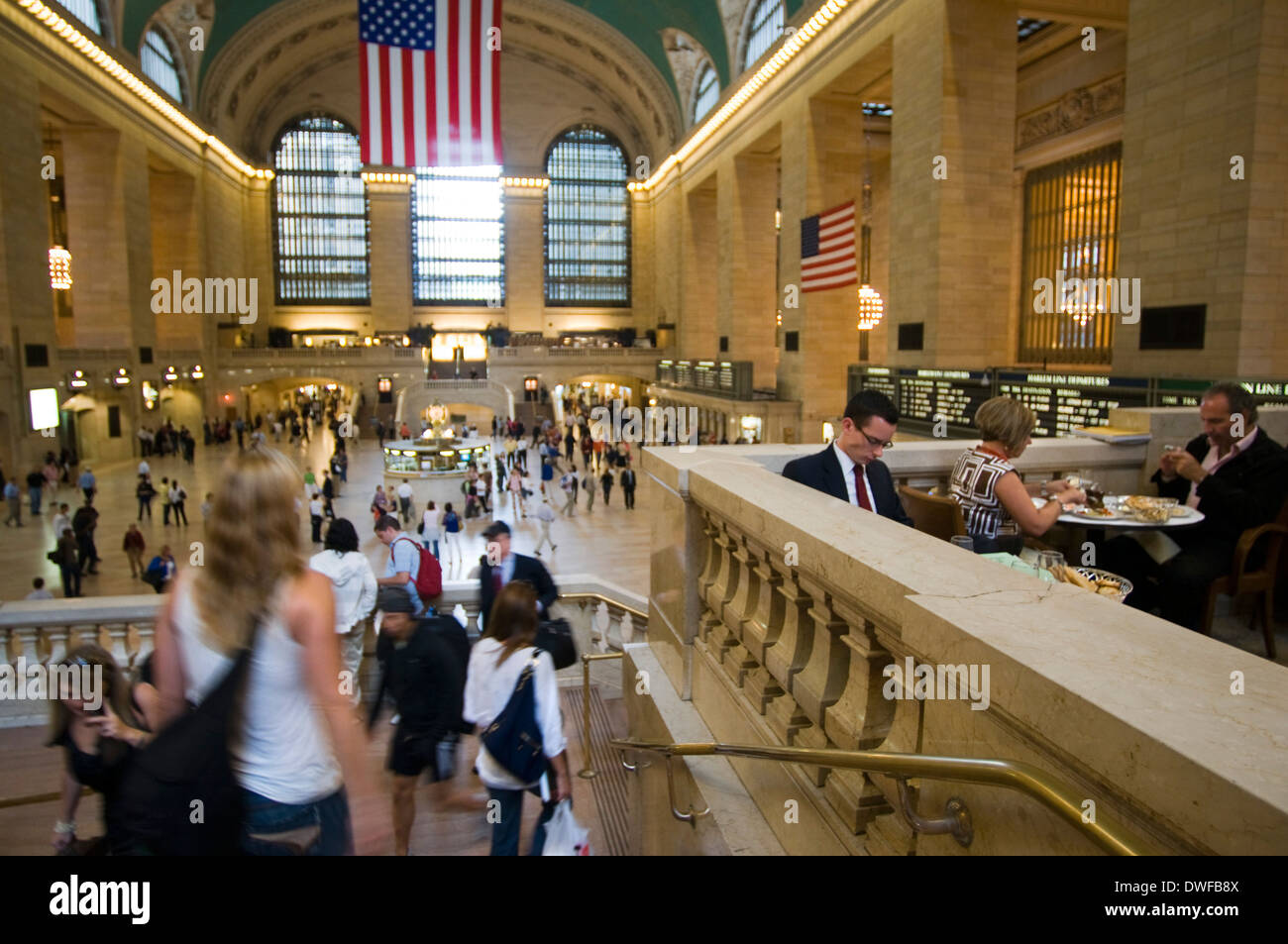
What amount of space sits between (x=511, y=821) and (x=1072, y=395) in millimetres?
10194

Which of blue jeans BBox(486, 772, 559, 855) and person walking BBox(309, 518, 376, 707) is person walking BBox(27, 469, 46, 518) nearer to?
person walking BBox(309, 518, 376, 707)

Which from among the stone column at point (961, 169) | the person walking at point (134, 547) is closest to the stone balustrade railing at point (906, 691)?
the person walking at point (134, 547)

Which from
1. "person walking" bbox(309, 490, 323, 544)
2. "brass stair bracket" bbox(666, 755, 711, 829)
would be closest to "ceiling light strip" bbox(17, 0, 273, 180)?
"person walking" bbox(309, 490, 323, 544)

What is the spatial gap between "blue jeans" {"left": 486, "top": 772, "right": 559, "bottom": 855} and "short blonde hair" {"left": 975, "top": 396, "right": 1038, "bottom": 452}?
229 cm

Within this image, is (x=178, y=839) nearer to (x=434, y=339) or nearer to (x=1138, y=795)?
(x=1138, y=795)

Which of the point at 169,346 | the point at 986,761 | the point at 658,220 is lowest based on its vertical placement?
the point at 986,761

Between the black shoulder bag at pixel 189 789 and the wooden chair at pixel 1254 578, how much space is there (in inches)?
154

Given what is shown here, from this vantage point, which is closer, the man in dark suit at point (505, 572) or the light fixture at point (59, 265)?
the man in dark suit at point (505, 572)

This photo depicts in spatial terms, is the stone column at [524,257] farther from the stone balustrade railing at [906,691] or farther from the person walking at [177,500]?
the stone balustrade railing at [906,691]

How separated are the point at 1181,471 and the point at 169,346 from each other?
34.9 meters

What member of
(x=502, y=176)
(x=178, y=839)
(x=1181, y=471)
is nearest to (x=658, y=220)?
(x=502, y=176)

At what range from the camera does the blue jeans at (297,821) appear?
1.78 meters

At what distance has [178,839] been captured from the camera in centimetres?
166

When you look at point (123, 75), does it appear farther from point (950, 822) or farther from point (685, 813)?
point (950, 822)
